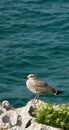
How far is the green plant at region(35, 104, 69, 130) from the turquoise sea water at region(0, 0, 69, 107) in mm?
8340

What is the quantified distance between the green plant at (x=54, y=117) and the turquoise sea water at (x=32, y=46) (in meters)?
8.34

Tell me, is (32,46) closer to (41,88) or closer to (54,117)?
(41,88)

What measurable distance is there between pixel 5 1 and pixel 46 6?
2213 millimetres

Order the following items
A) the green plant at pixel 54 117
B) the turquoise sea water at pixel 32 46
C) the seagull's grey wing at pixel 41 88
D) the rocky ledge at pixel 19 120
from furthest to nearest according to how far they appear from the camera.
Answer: the turquoise sea water at pixel 32 46
the seagull's grey wing at pixel 41 88
the green plant at pixel 54 117
the rocky ledge at pixel 19 120

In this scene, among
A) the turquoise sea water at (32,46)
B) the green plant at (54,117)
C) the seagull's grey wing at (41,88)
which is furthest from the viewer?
the turquoise sea water at (32,46)

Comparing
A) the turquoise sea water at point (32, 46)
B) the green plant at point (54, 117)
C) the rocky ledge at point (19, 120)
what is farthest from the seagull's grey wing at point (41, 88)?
the turquoise sea water at point (32, 46)

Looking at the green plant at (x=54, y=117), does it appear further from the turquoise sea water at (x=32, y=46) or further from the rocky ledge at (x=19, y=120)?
the turquoise sea water at (x=32, y=46)

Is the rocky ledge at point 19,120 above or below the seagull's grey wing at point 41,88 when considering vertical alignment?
below

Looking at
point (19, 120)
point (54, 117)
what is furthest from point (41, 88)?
point (54, 117)

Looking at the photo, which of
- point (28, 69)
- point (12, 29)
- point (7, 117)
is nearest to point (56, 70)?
point (28, 69)

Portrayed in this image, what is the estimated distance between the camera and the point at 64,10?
32.3m

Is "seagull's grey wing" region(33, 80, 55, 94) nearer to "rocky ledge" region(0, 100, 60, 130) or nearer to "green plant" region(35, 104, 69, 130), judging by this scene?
"rocky ledge" region(0, 100, 60, 130)

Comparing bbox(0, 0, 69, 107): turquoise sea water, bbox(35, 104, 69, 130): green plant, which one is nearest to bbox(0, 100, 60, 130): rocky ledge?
bbox(35, 104, 69, 130): green plant

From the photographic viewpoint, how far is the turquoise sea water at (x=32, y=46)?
23.6m
